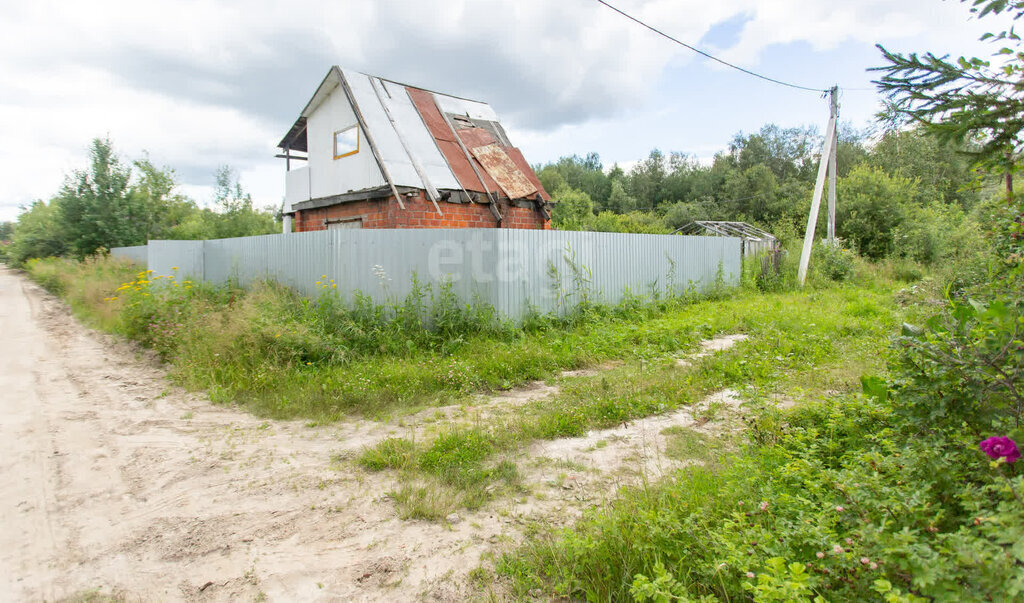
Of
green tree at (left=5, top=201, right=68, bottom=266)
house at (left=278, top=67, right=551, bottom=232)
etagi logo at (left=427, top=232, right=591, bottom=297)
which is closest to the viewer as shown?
etagi logo at (left=427, top=232, right=591, bottom=297)

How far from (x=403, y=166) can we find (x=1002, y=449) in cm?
1023

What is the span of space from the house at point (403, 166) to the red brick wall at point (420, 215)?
0.02 m

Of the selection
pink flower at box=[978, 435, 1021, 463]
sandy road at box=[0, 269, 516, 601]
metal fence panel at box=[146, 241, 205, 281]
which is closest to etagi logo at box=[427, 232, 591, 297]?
sandy road at box=[0, 269, 516, 601]

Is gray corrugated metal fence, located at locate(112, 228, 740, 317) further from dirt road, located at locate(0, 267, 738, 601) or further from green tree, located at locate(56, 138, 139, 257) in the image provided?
green tree, located at locate(56, 138, 139, 257)

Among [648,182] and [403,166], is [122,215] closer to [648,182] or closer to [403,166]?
[403,166]

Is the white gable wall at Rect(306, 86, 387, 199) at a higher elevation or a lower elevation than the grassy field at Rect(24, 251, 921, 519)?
higher

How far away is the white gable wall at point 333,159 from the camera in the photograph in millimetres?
10602

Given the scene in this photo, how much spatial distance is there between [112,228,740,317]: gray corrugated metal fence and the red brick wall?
1.93 meters

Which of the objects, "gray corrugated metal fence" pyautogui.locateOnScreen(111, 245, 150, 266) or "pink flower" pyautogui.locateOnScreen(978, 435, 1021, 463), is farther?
"gray corrugated metal fence" pyautogui.locateOnScreen(111, 245, 150, 266)

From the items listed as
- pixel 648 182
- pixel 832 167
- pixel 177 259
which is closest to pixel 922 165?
pixel 648 182

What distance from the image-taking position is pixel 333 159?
1180 centimetres

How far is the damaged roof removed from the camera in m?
10.5

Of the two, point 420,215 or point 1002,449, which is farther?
point 420,215

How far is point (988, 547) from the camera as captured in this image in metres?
1.50
